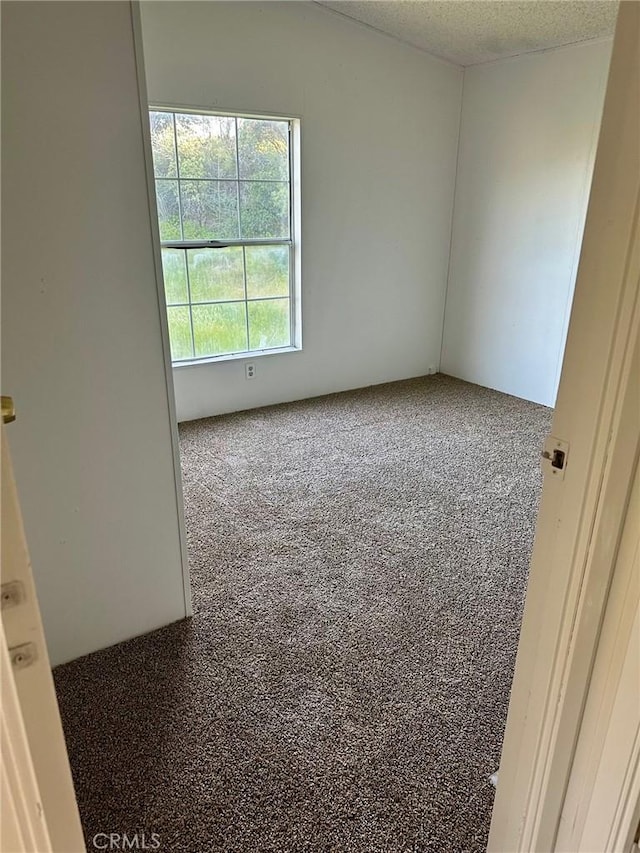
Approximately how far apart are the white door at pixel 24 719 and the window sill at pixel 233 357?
10.7 feet

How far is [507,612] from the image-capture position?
2098mm

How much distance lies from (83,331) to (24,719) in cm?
121

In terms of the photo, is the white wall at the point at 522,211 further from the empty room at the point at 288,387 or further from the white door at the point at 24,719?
the white door at the point at 24,719

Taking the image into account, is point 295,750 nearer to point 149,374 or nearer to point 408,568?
point 408,568

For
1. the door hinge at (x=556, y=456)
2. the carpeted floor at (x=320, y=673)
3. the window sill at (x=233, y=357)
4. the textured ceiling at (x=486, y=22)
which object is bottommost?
the carpeted floor at (x=320, y=673)

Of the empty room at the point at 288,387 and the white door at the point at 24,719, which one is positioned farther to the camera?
the empty room at the point at 288,387

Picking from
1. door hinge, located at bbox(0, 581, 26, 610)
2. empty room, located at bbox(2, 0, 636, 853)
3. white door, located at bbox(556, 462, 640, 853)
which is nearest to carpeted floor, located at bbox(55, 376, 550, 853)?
empty room, located at bbox(2, 0, 636, 853)

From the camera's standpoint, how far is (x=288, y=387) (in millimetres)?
4301

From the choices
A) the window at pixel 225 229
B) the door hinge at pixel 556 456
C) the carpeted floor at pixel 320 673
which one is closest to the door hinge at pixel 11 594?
the door hinge at pixel 556 456

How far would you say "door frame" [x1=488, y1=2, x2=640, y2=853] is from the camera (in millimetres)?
736

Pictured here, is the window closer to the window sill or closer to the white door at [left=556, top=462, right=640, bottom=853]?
the window sill

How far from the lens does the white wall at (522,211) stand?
3732 millimetres

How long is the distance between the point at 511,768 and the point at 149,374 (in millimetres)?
1377

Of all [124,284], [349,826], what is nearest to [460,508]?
[349,826]
